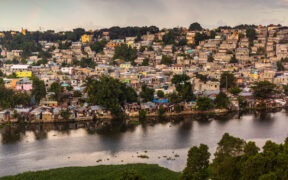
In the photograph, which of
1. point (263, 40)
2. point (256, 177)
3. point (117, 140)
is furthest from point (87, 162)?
point (263, 40)

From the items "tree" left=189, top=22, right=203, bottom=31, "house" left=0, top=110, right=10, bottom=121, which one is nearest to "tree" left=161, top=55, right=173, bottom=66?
"house" left=0, top=110, right=10, bottom=121

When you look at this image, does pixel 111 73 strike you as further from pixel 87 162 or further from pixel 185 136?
pixel 87 162

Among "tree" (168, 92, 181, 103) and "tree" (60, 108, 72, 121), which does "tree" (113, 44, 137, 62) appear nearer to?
"tree" (168, 92, 181, 103)

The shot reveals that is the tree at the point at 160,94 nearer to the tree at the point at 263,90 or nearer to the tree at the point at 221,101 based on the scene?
the tree at the point at 221,101

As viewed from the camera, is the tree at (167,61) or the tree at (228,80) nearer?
the tree at (228,80)

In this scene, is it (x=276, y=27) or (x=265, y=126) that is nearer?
(x=265, y=126)

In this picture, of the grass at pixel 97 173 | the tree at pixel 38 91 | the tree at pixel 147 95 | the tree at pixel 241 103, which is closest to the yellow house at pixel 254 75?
the tree at pixel 241 103

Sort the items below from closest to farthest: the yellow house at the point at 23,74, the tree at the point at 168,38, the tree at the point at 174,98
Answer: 1. the tree at the point at 174,98
2. the yellow house at the point at 23,74
3. the tree at the point at 168,38
